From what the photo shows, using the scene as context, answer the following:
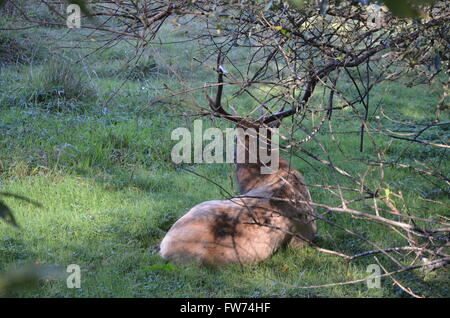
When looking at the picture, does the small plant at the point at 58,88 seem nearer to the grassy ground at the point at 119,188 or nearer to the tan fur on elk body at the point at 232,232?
the grassy ground at the point at 119,188

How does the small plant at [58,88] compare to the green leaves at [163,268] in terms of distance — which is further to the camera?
the small plant at [58,88]

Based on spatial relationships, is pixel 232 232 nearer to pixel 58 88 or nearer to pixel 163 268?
pixel 163 268

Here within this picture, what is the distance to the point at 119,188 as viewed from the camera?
19.2 ft

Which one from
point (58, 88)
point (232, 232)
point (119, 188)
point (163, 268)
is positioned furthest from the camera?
point (58, 88)

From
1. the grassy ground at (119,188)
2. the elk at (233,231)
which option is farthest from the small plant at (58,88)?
the elk at (233,231)

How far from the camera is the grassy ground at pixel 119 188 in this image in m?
3.93

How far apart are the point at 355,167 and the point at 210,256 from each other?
327 centimetres

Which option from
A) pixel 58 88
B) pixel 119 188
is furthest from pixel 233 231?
pixel 58 88

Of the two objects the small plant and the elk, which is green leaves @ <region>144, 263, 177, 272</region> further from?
the small plant

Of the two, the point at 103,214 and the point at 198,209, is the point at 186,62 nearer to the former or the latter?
the point at 103,214

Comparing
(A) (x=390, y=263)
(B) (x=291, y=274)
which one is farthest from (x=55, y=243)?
(A) (x=390, y=263)

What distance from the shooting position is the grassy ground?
12.9ft

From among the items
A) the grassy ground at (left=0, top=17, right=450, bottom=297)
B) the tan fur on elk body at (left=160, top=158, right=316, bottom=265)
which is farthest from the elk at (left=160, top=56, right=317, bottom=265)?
the grassy ground at (left=0, top=17, right=450, bottom=297)

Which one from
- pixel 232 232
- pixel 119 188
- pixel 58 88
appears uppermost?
pixel 58 88
